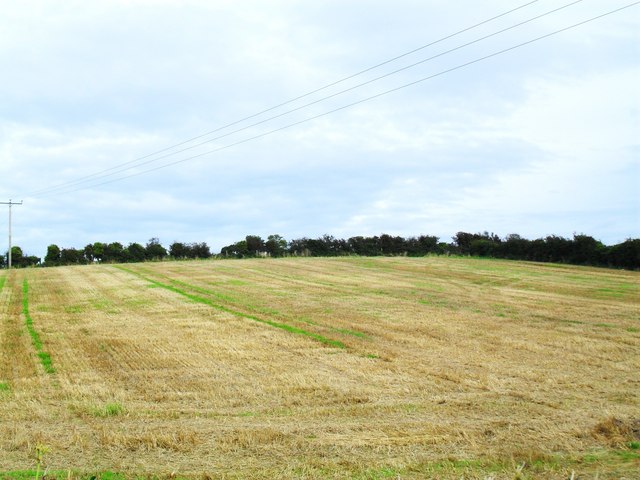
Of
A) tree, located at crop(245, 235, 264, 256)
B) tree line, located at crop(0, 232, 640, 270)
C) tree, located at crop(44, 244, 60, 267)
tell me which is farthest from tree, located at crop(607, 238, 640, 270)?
tree, located at crop(44, 244, 60, 267)

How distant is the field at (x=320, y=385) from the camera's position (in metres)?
8.36

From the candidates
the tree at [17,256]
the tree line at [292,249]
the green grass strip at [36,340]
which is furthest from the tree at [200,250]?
the green grass strip at [36,340]

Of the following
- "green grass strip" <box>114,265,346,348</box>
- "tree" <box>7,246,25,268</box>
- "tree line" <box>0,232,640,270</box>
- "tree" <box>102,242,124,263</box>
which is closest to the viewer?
"green grass strip" <box>114,265,346,348</box>

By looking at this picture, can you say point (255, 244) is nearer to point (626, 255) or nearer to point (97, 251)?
point (97, 251)

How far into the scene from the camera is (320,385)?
12.9 meters

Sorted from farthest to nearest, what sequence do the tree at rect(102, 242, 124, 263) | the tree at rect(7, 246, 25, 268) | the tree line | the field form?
the tree at rect(102, 242, 124, 263), the tree at rect(7, 246, 25, 268), the tree line, the field

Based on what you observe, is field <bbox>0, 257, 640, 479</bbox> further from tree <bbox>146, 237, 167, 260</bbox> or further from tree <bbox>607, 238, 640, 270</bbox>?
tree <bbox>146, 237, 167, 260</bbox>

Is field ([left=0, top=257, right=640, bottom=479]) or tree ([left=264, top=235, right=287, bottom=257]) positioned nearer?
field ([left=0, top=257, right=640, bottom=479])

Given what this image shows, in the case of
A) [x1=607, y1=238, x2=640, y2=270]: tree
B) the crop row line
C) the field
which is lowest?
the field

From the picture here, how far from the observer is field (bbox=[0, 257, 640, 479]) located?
836 cm

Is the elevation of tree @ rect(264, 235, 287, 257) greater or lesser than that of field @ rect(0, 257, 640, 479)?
greater

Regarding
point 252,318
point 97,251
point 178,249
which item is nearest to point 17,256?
point 97,251

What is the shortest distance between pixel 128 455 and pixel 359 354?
869 cm

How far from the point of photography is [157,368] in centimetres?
1492
